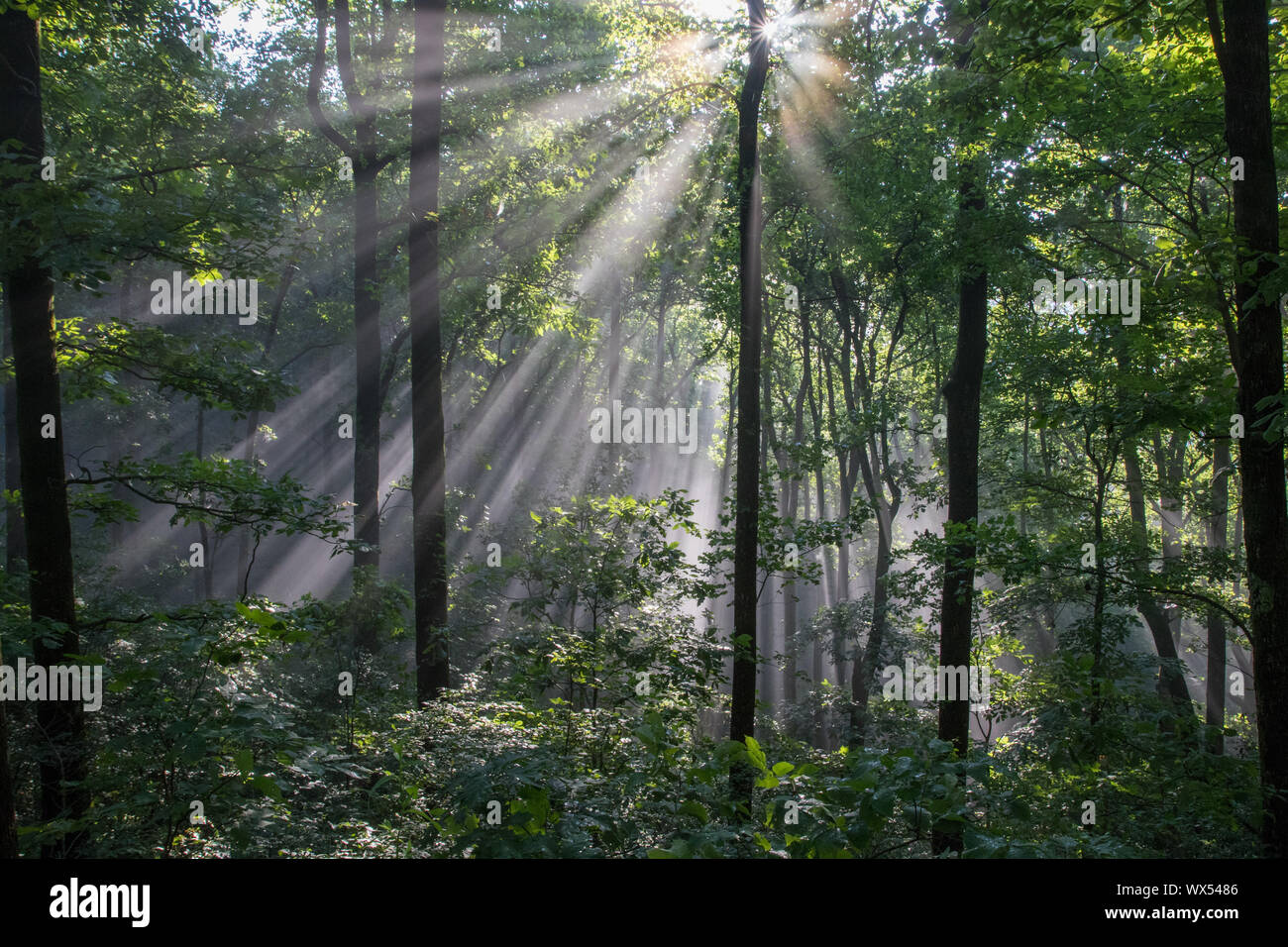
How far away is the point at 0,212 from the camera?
5.86m

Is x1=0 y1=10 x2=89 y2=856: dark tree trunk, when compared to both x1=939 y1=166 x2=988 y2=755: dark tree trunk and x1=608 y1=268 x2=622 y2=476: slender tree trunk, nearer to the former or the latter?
x1=939 y1=166 x2=988 y2=755: dark tree trunk

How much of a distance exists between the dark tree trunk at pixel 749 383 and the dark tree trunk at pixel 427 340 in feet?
13.2

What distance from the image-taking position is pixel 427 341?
10.1 metres

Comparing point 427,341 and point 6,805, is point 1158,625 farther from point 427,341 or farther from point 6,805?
point 6,805

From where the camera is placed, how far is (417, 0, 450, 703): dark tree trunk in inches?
388

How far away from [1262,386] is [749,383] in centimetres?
562

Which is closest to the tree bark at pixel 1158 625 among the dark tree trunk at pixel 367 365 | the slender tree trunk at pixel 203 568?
the dark tree trunk at pixel 367 365

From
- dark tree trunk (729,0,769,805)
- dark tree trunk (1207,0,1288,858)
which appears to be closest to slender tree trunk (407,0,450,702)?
dark tree trunk (729,0,769,805)

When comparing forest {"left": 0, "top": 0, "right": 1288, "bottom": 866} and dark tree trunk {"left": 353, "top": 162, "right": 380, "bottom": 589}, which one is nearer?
forest {"left": 0, "top": 0, "right": 1288, "bottom": 866}

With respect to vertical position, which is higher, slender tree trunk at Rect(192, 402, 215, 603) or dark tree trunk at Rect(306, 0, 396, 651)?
dark tree trunk at Rect(306, 0, 396, 651)

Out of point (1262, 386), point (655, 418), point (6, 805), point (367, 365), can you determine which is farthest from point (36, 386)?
point (1262, 386)

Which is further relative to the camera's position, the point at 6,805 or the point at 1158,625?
the point at 1158,625

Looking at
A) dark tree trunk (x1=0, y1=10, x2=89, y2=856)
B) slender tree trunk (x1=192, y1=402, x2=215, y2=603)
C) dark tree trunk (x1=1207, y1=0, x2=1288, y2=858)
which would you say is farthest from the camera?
slender tree trunk (x1=192, y1=402, x2=215, y2=603)
